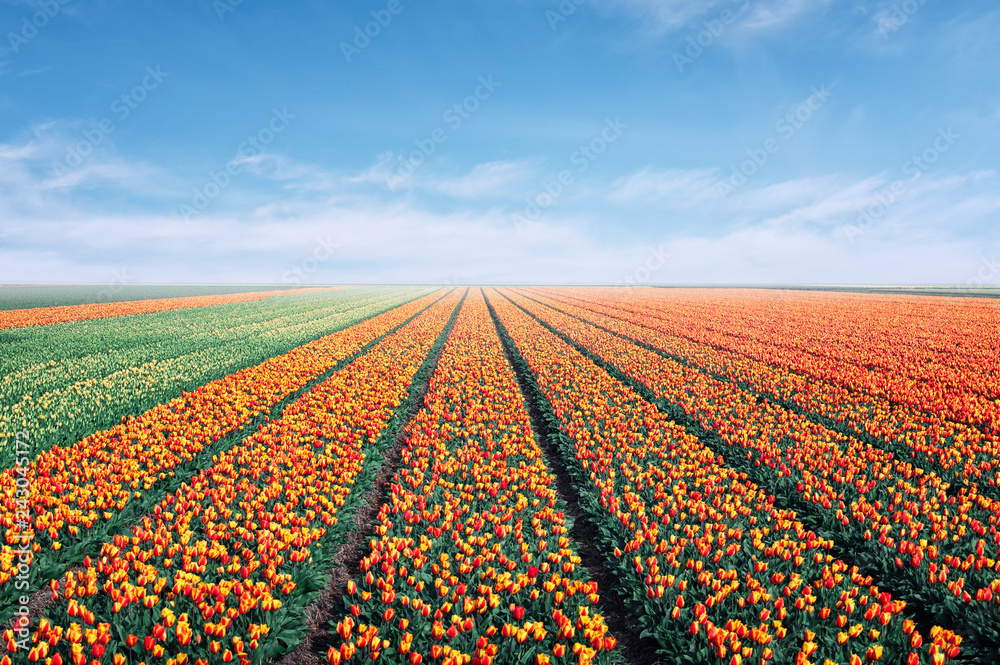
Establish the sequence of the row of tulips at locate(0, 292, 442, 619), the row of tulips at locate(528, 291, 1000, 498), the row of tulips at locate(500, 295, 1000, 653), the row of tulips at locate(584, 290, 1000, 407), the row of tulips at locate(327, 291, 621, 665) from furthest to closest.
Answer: the row of tulips at locate(584, 290, 1000, 407), the row of tulips at locate(528, 291, 1000, 498), the row of tulips at locate(0, 292, 442, 619), the row of tulips at locate(500, 295, 1000, 653), the row of tulips at locate(327, 291, 621, 665)

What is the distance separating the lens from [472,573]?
15.3ft

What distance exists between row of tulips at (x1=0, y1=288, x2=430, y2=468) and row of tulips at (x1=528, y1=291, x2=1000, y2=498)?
1514cm

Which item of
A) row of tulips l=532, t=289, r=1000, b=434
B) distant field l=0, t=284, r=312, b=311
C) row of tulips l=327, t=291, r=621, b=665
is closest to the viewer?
row of tulips l=327, t=291, r=621, b=665

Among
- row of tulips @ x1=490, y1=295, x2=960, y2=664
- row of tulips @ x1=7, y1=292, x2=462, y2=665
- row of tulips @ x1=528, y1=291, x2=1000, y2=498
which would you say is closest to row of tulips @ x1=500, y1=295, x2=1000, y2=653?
row of tulips @ x1=490, y1=295, x2=960, y2=664

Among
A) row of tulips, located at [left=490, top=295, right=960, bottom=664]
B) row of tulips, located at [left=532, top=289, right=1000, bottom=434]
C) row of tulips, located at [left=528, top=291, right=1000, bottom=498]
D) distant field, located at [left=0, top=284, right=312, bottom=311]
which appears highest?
distant field, located at [left=0, top=284, right=312, bottom=311]

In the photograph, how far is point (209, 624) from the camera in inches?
137

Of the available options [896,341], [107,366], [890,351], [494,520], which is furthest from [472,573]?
[896,341]

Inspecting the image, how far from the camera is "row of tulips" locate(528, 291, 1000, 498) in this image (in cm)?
730

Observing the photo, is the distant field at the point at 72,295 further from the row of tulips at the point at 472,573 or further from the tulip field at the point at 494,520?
the row of tulips at the point at 472,573

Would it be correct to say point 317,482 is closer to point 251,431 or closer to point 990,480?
point 251,431

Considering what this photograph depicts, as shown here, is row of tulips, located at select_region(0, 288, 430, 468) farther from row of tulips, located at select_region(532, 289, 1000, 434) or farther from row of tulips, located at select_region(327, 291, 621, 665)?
row of tulips, located at select_region(532, 289, 1000, 434)

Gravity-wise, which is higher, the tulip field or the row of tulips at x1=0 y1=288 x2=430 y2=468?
the row of tulips at x1=0 y1=288 x2=430 y2=468

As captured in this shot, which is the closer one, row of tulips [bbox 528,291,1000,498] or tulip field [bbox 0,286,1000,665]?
tulip field [bbox 0,286,1000,665]

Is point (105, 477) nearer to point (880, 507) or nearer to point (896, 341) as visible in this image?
point (880, 507)
